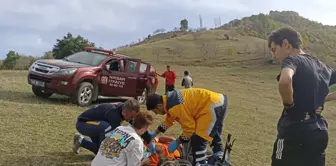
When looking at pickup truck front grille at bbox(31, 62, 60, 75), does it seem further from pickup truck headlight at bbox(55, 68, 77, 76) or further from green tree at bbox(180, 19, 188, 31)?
green tree at bbox(180, 19, 188, 31)

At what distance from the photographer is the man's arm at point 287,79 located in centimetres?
333

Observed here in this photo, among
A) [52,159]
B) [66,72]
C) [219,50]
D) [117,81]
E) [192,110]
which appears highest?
[219,50]

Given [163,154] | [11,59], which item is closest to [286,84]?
[163,154]

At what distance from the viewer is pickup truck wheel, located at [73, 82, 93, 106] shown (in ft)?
37.3

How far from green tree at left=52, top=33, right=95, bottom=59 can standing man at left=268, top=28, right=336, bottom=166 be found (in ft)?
121

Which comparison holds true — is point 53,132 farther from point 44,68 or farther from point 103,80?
point 103,80

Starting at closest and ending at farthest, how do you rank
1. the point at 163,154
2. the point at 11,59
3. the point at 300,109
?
the point at 300,109, the point at 163,154, the point at 11,59

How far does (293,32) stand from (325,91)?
572mm

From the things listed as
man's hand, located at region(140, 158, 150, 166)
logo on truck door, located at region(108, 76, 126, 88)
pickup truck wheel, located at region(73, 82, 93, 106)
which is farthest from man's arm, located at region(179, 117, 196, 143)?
logo on truck door, located at region(108, 76, 126, 88)

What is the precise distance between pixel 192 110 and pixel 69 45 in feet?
117

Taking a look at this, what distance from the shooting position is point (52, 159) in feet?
21.7

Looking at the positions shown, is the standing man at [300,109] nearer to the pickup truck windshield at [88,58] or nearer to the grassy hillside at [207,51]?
the pickup truck windshield at [88,58]

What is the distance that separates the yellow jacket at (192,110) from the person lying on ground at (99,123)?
573 millimetres

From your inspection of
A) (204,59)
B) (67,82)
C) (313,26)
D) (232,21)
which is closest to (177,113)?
(67,82)
